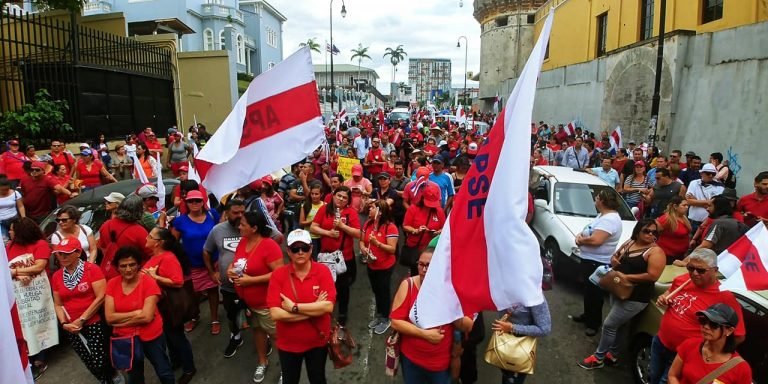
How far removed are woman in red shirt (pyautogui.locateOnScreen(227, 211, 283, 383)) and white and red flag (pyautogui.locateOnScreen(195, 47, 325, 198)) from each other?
0.41m

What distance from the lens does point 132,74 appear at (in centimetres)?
1566

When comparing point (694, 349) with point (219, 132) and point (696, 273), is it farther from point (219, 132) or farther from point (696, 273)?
point (219, 132)

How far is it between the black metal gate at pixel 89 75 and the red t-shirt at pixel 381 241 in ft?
35.0

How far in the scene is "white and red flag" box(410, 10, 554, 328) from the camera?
2.74 metres

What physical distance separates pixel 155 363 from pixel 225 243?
49.4 inches

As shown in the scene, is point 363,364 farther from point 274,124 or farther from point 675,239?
point 675,239

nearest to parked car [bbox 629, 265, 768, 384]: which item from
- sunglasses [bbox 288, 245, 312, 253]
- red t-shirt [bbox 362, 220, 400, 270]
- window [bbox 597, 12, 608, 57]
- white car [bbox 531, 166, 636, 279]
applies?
white car [bbox 531, 166, 636, 279]

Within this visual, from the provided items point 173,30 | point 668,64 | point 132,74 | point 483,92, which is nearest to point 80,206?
point 132,74

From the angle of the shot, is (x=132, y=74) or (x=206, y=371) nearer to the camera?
(x=206, y=371)

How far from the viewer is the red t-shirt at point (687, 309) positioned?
3619mm

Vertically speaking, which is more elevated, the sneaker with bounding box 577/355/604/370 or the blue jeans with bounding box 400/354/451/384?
the blue jeans with bounding box 400/354/451/384

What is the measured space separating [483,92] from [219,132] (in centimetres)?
3997

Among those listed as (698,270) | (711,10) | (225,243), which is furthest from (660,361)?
(711,10)

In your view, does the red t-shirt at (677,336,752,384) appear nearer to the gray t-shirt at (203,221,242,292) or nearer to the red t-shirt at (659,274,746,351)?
the red t-shirt at (659,274,746,351)
